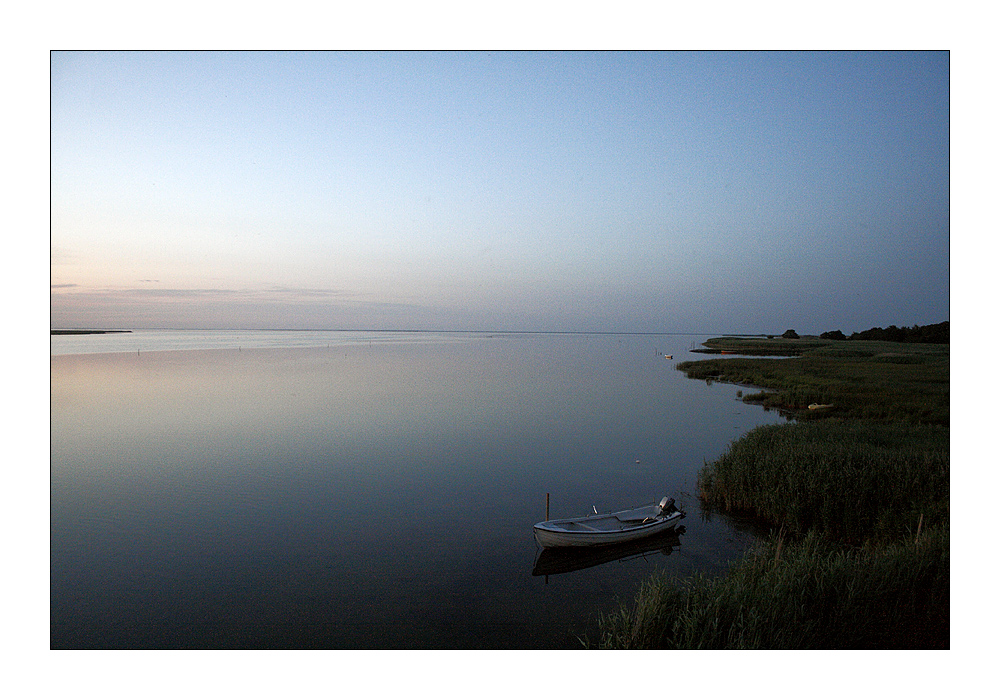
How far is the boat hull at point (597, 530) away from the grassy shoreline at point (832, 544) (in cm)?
210

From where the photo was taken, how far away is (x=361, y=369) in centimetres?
4856

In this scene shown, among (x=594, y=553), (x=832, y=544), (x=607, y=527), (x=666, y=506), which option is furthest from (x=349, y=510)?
(x=832, y=544)

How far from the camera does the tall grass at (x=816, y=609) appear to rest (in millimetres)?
6781

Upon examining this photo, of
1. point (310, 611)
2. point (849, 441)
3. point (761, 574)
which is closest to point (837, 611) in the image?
point (761, 574)

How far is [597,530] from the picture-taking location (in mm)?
11750

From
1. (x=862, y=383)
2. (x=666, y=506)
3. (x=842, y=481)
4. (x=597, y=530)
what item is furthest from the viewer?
(x=862, y=383)

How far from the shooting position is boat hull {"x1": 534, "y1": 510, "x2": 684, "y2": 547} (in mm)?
11383

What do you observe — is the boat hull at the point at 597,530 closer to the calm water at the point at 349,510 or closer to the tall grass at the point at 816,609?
the calm water at the point at 349,510

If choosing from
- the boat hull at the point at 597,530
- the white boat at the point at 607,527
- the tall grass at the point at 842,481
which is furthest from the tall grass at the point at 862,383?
the boat hull at the point at 597,530

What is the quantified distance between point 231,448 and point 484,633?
15.1 metres

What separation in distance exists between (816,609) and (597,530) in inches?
192

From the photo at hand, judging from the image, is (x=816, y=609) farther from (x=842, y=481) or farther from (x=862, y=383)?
(x=862, y=383)

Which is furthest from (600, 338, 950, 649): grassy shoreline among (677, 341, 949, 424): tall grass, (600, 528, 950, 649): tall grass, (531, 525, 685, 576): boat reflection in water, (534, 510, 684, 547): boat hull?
(534, 510, 684, 547): boat hull
